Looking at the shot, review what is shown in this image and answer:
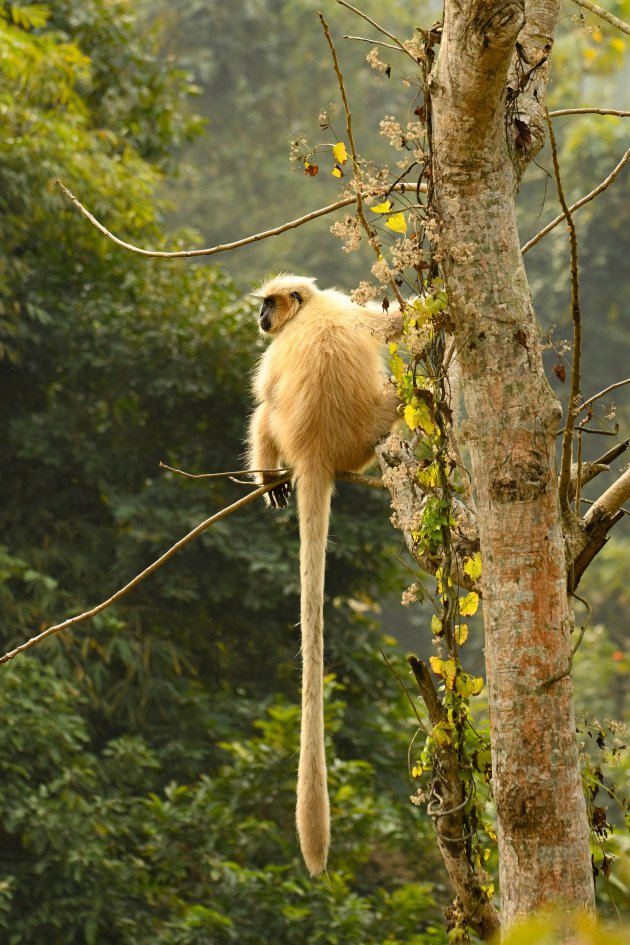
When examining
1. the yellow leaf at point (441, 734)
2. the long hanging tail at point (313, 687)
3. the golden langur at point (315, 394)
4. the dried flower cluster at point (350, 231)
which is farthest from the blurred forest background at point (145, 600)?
the dried flower cluster at point (350, 231)

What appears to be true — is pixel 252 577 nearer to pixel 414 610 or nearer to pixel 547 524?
pixel 547 524

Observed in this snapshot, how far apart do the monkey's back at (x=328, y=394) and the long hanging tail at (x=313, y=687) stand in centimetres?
15

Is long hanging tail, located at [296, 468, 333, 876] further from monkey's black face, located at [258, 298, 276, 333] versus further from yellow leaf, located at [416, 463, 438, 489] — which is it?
monkey's black face, located at [258, 298, 276, 333]

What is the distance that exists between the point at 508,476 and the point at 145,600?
227 inches

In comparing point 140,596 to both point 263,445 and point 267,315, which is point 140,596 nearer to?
point 263,445

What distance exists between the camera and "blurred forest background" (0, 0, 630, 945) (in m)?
5.44

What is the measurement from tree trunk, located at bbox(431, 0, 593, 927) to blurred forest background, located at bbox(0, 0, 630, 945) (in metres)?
3.20

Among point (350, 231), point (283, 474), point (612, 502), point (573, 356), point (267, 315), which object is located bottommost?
point (612, 502)

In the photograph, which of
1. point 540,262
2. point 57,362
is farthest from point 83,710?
point 540,262

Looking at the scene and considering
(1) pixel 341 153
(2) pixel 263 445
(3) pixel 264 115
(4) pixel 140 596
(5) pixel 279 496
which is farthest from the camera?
(3) pixel 264 115

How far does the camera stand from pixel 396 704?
7.12 meters

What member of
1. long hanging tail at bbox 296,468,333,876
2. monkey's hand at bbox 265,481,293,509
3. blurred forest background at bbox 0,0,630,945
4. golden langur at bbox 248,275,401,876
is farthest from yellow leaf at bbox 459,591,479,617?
blurred forest background at bbox 0,0,630,945

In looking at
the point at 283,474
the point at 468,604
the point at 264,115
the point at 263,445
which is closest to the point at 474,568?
the point at 468,604

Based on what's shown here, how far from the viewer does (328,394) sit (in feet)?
10.2
